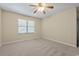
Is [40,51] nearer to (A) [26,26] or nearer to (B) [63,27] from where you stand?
(B) [63,27]

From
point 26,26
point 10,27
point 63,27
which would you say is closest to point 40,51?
point 63,27

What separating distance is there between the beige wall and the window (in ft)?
4.19

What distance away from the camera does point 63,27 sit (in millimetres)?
5246

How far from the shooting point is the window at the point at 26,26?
6.49m

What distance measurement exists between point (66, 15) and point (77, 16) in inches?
27.3

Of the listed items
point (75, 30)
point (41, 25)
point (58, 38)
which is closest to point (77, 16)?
point (75, 30)

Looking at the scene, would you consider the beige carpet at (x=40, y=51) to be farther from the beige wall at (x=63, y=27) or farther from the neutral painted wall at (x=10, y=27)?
the neutral painted wall at (x=10, y=27)

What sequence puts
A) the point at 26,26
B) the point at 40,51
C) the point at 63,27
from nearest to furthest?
the point at 40,51 → the point at 63,27 → the point at 26,26

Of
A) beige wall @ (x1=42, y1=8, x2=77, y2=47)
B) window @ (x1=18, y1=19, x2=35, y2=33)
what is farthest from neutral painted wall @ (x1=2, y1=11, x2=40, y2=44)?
beige wall @ (x1=42, y1=8, x2=77, y2=47)

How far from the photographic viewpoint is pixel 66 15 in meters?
5.01

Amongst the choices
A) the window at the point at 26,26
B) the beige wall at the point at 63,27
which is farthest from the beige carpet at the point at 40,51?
the window at the point at 26,26

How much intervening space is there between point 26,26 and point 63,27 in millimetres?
3179

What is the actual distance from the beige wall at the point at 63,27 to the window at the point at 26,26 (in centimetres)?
128

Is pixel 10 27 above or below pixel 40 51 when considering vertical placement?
above
